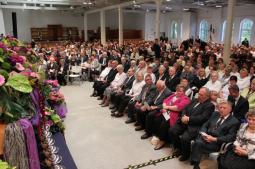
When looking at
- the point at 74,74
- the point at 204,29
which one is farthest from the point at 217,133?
the point at 204,29

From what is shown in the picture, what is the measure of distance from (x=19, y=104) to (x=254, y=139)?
2598 mm

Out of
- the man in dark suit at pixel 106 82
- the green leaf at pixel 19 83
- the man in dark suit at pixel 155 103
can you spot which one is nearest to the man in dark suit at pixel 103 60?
the man in dark suit at pixel 106 82

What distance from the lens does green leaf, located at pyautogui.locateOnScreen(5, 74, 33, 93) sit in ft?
6.74

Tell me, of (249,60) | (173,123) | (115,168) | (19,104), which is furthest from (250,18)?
(19,104)

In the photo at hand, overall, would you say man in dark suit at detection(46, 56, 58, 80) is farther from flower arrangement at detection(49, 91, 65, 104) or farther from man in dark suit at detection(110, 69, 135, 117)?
flower arrangement at detection(49, 91, 65, 104)

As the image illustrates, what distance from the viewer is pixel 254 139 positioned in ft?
9.59

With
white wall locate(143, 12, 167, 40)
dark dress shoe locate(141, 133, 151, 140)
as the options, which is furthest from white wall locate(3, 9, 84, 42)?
dark dress shoe locate(141, 133, 151, 140)

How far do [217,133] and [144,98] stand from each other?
2.05 m

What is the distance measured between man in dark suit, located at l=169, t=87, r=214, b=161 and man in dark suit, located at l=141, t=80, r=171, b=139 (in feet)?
2.02

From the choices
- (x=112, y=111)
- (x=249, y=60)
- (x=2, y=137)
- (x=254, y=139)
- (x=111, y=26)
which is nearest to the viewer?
(x=2, y=137)

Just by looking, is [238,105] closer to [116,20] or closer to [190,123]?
[190,123]

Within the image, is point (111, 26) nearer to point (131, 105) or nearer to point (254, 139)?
point (131, 105)

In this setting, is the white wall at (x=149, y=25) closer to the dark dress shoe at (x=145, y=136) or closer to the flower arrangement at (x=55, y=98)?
the flower arrangement at (x=55, y=98)

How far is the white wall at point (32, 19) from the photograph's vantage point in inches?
762
